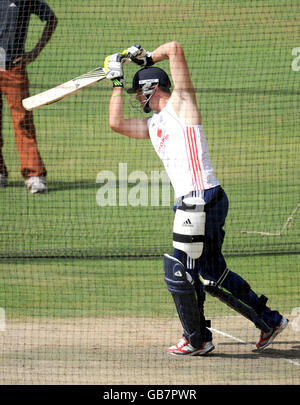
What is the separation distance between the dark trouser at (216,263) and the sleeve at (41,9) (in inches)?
261

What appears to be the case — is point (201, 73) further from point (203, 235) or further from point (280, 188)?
point (203, 235)

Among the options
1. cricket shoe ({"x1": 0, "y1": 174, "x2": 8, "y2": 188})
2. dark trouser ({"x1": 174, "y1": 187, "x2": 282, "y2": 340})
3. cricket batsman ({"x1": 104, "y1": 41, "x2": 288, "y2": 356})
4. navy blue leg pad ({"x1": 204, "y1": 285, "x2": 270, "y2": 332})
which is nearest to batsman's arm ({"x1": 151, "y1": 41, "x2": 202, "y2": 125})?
cricket batsman ({"x1": 104, "y1": 41, "x2": 288, "y2": 356})

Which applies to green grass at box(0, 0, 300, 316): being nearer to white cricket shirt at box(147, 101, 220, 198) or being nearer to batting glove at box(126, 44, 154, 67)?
white cricket shirt at box(147, 101, 220, 198)

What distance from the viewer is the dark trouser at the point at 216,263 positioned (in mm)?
6293

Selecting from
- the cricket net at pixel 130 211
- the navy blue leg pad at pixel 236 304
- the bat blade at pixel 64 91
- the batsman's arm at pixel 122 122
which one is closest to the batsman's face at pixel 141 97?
the batsman's arm at pixel 122 122

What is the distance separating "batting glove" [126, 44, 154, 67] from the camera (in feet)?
21.1

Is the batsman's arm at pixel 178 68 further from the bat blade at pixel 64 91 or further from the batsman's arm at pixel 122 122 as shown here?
the bat blade at pixel 64 91

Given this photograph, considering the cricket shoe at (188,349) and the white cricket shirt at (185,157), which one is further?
the cricket shoe at (188,349)

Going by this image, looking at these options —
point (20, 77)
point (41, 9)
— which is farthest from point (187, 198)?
point (41, 9)

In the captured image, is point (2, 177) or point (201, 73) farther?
point (201, 73)

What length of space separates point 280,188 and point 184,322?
6066 millimetres

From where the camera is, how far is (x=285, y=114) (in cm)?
1634

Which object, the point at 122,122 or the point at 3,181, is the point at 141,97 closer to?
the point at 122,122
